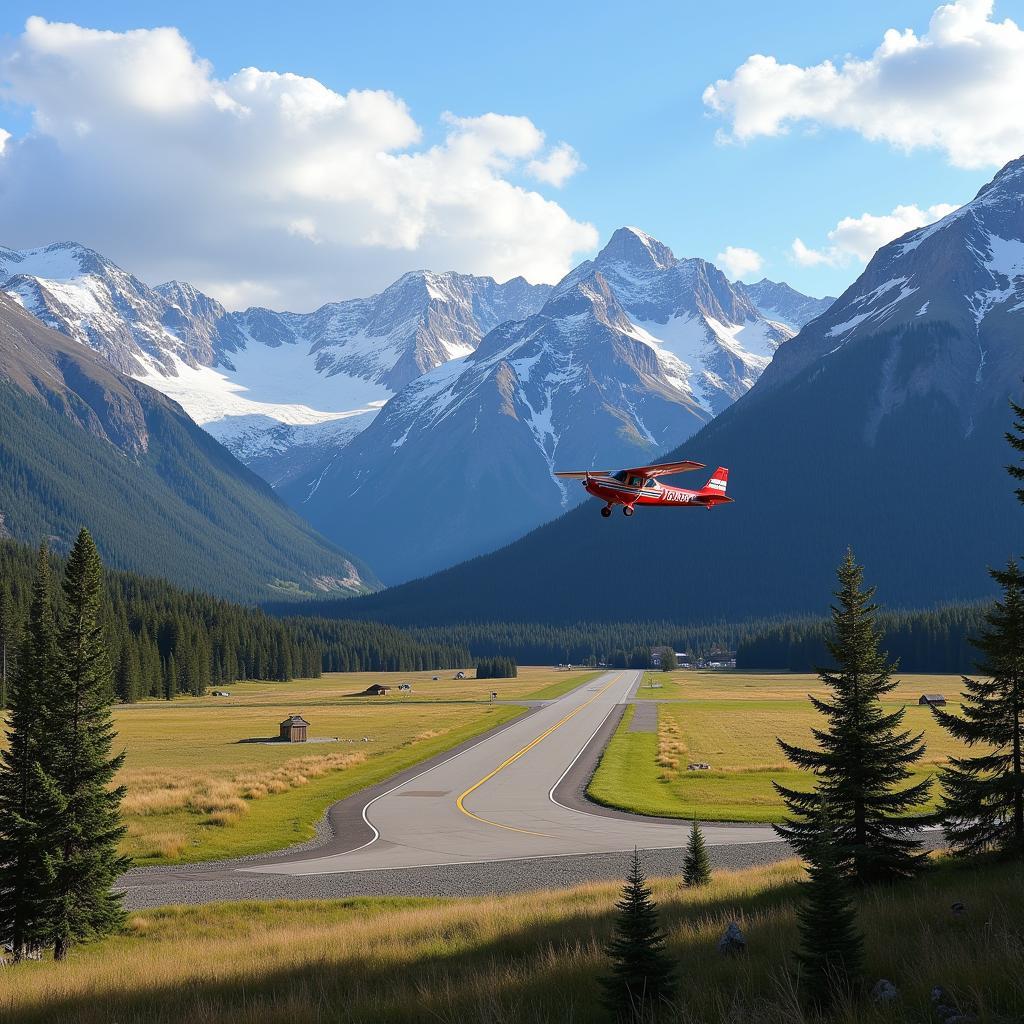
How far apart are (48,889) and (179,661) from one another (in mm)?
147606

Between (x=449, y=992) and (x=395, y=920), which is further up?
(x=449, y=992)

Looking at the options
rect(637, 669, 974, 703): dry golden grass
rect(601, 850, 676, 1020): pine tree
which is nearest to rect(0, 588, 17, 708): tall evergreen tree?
rect(637, 669, 974, 703): dry golden grass

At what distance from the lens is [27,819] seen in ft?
83.2

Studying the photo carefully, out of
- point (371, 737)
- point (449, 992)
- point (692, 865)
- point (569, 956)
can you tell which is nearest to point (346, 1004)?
point (449, 992)

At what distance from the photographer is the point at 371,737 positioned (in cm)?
8912

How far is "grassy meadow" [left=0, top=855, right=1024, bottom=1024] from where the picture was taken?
12.5 metres

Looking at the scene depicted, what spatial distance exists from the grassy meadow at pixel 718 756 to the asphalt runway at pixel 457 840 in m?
2.60

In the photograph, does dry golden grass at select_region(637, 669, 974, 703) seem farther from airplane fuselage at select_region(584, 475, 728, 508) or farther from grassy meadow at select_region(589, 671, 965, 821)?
airplane fuselage at select_region(584, 475, 728, 508)

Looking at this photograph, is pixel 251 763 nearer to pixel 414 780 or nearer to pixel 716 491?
pixel 414 780

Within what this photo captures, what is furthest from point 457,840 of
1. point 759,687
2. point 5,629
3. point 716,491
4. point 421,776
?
point 759,687

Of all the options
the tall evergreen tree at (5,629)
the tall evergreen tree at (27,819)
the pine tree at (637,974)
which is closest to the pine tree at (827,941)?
the pine tree at (637,974)

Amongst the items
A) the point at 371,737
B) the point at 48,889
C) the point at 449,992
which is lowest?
the point at 371,737

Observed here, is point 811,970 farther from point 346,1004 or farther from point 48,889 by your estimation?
point 48,889

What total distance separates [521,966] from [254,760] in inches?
2333
